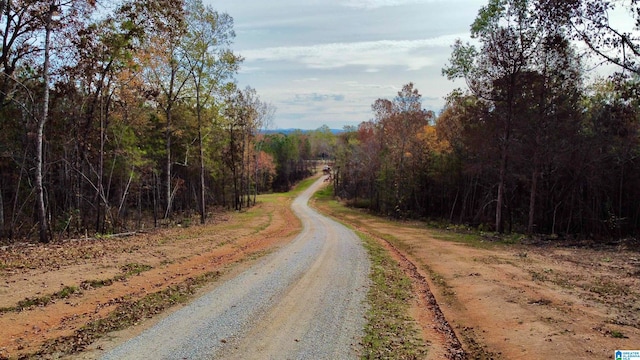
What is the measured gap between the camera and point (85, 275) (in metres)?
9.88

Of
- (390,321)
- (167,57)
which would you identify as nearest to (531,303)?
(390,321)

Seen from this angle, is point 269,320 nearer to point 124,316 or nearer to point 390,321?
point 390,321

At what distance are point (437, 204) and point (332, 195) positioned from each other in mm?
29505

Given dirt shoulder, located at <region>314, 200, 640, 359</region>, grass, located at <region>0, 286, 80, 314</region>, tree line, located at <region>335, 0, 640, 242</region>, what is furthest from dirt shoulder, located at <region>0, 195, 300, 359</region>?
tree line, located at <region>335, 0, 640, 242</region>

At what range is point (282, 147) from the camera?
89.4 meters

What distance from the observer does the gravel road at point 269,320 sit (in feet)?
20.0

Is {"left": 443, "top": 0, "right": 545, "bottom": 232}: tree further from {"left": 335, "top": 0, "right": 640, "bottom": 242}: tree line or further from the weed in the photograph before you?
the weed

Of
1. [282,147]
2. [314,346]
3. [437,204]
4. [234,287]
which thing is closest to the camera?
[314,346]

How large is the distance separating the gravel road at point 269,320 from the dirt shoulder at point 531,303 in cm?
161

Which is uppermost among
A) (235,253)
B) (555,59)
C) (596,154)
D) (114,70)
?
(555,59)

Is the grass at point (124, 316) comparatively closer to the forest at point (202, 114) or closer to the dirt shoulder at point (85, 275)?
the dirt shoulder at point (85, 275)

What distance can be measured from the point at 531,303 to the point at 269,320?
217 inches

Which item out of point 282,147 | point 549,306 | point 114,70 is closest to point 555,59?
point 549,306

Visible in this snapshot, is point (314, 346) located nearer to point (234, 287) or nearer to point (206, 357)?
point (206, 357)
